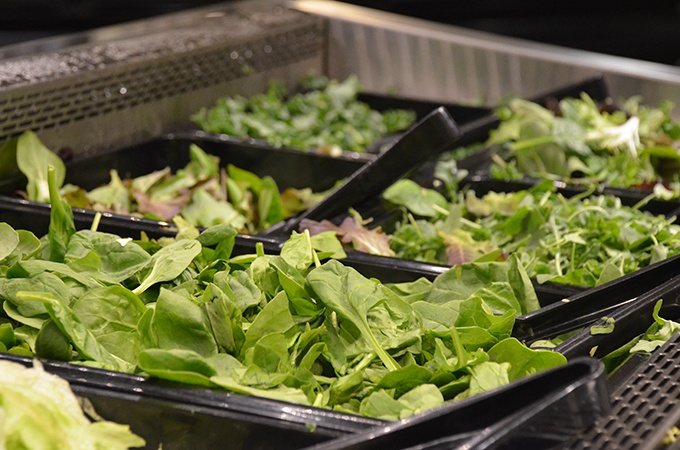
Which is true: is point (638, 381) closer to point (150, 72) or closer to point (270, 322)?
point (270, 322)

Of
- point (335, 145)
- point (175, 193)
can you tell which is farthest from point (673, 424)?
point (335, 145)

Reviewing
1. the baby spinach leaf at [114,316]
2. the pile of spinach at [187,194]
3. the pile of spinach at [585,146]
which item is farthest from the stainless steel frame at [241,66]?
the baby spinach leaf at [114,316]

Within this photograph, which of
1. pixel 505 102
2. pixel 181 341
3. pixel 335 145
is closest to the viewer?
pixel 181 341

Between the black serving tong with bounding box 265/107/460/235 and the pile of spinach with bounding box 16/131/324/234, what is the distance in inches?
7.6

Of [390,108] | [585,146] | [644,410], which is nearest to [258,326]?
[644,410]

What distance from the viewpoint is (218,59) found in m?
2.68

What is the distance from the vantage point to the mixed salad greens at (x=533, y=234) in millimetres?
1709

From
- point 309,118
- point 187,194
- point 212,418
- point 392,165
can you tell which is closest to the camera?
point 212,418

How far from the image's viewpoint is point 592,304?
1425mm

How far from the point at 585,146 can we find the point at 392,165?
803 mm

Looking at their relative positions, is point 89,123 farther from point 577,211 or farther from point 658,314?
point 658,314

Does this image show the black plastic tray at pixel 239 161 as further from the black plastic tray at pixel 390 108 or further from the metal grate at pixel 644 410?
the metal grate at pixel 644 410

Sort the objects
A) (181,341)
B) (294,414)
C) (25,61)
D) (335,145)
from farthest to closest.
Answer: (335,145)
(25,61)
(181,341)
(294,414)

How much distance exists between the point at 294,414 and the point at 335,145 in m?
1.57
